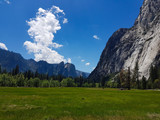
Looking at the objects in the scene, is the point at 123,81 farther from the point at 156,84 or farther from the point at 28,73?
the point at 28,73

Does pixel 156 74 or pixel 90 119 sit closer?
pixel 90 119

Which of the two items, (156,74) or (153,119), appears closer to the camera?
(153,119)

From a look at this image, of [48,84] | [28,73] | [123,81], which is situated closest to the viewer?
[123,81]

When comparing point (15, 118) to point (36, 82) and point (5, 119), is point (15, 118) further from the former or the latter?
point (36, 82)

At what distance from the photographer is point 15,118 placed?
525 inches

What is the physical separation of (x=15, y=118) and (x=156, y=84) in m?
130

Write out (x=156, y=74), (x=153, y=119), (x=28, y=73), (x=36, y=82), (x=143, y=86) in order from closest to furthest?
(x=153, y=119) < (x=143, y=86) < (x=156, y=74) < (x=36, y=82) < (x=28, y=73)

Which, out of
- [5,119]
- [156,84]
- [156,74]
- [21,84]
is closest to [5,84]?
[21,84]

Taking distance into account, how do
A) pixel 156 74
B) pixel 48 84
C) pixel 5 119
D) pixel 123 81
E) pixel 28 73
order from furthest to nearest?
pixel 28 73 → pixel 48 84 → pixel 156 74 → pixel 123 81 → pixel 5 119

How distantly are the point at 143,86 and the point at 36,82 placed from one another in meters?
118

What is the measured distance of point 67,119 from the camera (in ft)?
44.0

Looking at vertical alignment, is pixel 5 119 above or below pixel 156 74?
below

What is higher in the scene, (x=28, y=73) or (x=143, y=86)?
(x=28, y=73)

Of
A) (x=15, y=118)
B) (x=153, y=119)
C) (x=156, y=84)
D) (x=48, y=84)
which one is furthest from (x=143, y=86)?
(x=15, y=118)
